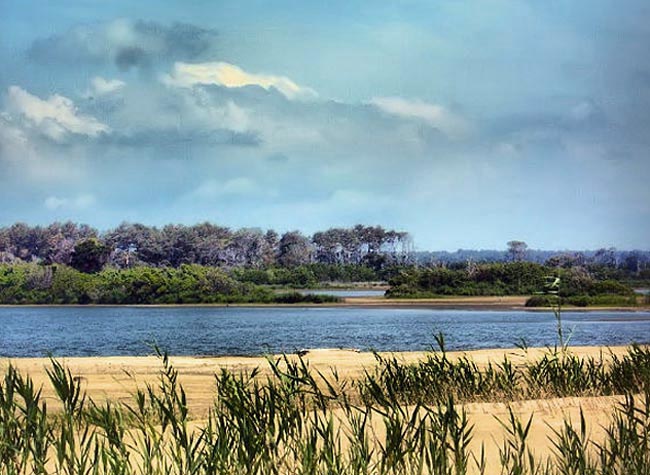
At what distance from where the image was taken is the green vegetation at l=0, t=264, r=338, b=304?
64.9 meters

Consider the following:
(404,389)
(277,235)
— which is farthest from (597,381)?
(277,235)

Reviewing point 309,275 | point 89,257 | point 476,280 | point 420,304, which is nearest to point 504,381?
point 420,304

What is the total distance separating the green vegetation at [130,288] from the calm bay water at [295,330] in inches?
426

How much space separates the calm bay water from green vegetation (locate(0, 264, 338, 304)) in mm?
10833

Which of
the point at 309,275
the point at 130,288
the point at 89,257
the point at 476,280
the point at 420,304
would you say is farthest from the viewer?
the point at 309,275

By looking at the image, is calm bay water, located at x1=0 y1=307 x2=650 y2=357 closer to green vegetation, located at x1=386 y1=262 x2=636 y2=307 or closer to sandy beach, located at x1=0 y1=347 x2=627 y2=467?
sandy beach, located at x1=0 y1=347 x2=627 y2=467

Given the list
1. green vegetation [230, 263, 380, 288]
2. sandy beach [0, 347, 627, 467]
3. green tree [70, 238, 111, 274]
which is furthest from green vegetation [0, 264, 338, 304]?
sandy beach [0, 347, 627, 467]

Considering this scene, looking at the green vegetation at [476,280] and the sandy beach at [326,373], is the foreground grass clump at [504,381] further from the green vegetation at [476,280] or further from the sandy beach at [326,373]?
the green vegetation at [476,280]

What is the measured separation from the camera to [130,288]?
6612 centimetres

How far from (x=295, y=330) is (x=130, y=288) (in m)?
30.8

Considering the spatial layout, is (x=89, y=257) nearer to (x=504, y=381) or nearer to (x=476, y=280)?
(x=476, y=280)

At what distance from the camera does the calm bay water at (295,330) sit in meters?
30.3

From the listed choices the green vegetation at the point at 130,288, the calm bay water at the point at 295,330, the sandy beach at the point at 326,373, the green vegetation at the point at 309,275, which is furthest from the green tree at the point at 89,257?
the sandy beach at the point at 326,373

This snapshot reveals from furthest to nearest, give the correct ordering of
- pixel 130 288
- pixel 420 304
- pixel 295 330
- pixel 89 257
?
1. pixel 89 257
2. pixel 130 288
3. pixel 420 304
4. pixel 295 330
